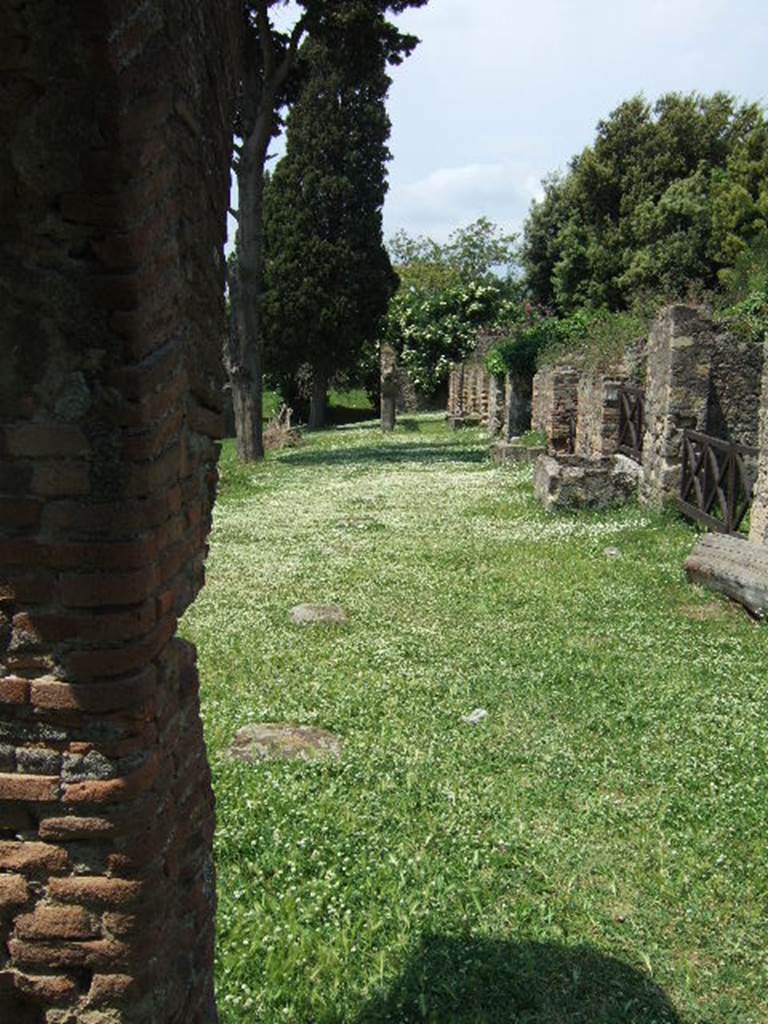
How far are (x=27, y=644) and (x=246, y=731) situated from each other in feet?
10.3

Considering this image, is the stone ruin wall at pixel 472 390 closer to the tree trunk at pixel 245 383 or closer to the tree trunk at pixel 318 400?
the tree trunk at pixel 318 400

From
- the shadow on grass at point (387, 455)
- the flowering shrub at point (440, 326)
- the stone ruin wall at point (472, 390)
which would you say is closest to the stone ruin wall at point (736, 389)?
the shadow on grass at point (387, 455)

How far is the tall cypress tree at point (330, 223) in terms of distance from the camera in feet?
101

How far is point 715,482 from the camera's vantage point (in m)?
9.86

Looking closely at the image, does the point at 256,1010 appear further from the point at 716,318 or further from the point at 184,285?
the point at 716,318

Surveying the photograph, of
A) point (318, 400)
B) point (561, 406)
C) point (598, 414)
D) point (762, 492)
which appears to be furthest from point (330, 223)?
point (762, 492)

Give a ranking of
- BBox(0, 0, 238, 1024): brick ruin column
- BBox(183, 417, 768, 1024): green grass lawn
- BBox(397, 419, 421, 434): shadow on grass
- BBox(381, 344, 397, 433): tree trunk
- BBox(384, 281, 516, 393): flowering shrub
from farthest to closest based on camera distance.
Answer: BBox(384, 281, 516, 393): flowering shrub < BBox(397, 419, 421, 434): shadow on grass < BBox(381, 344, 397, 433): tree trunk < BBox(183, 417, 768, 1024): green grass lawn < BBox(0, 0, 238, 1024): brick ruin column

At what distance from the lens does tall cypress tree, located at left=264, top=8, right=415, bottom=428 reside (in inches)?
1216

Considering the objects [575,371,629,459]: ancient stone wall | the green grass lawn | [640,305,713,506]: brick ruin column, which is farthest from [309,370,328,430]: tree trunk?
the green grass lawn

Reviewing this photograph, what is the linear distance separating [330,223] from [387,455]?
518 inches

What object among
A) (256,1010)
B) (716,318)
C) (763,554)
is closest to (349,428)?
(716,318)

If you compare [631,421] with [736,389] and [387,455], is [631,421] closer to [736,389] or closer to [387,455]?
[736,389]

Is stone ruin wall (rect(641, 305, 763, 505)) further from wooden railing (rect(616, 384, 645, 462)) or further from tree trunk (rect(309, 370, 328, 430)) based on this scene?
tree trunk (rect(309, 370, 328, 430))

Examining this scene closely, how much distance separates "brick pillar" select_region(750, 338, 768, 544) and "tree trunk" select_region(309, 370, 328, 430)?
85.8ft
